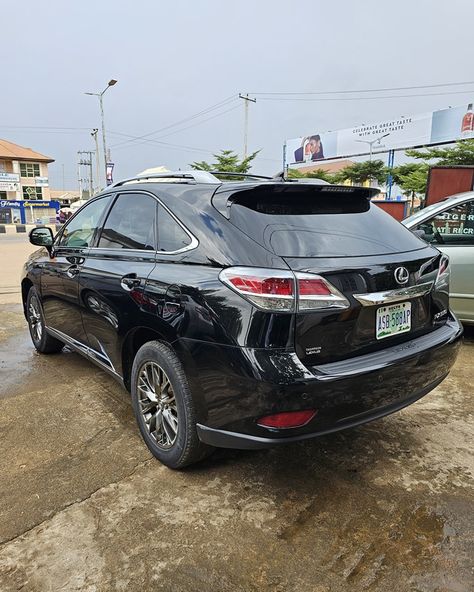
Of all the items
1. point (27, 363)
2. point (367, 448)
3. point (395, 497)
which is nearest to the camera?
point (395, 497)

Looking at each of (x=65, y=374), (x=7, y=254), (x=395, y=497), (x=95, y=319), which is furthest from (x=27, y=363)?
(x=7, y=254)

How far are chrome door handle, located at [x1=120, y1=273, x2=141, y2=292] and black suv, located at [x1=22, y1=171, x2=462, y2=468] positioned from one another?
1 centimetres

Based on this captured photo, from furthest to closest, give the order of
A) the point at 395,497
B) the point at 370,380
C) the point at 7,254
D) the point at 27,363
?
the point at 7,254
the point at 27,363
the point at 395,497
the point at 370,380

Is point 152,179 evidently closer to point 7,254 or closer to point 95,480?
point 95,480

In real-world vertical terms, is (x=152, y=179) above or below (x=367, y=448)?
above

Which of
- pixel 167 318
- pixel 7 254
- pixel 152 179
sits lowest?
pixel 7 254

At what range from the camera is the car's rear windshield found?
88.2 inches

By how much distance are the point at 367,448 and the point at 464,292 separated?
101 inches

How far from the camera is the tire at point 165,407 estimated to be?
238 centimetres

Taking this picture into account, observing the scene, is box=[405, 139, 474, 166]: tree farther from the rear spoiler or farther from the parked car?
the rear spoiler

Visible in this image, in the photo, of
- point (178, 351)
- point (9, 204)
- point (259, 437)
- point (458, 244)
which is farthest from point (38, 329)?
point (9, 204)

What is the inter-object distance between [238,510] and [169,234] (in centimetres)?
151

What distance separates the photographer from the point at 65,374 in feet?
13.5

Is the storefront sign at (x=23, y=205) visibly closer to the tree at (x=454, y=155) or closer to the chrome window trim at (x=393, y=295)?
the tree at (x=454, y=155)
